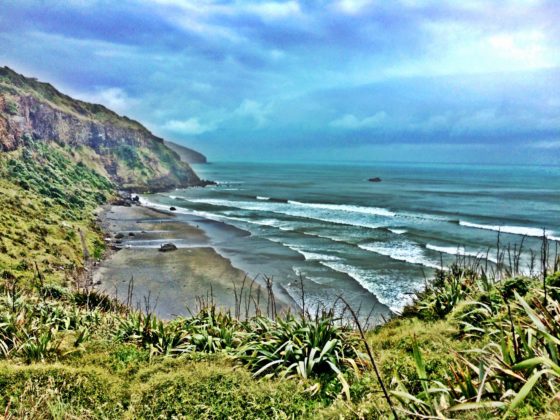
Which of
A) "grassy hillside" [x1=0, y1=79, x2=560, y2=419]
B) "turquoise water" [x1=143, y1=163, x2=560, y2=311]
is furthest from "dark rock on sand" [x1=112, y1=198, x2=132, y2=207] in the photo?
"grassy hillside" [x1=0, y1=79, x2=560, y2=419]

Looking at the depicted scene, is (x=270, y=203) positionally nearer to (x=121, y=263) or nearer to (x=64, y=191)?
(x=64, y=191)

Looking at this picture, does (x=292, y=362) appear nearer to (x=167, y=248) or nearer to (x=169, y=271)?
(x=169, y=271)

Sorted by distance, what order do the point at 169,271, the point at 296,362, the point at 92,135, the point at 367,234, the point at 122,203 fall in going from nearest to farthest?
the point at 296,362 → the point at 169,271 → the point at 367,234 → the point at 122,203 → the point at 92,135

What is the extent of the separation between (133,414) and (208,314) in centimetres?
355

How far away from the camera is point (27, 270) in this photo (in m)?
21.4

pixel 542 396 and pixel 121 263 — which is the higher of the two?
pixel 542 396

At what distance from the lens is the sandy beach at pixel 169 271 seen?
755 inches

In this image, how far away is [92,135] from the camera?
3521 inches

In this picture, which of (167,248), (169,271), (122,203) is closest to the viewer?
(169,271)

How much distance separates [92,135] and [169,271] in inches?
2955

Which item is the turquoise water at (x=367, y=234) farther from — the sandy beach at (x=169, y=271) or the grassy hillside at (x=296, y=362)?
the grassy hillside at (x=296, y=362)

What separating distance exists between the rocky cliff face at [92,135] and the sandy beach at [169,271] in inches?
Result: 1216

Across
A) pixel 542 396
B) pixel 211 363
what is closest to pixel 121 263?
pixel 211 363

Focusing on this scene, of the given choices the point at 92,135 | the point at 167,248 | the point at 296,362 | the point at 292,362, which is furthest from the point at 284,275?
the point at 92,135
